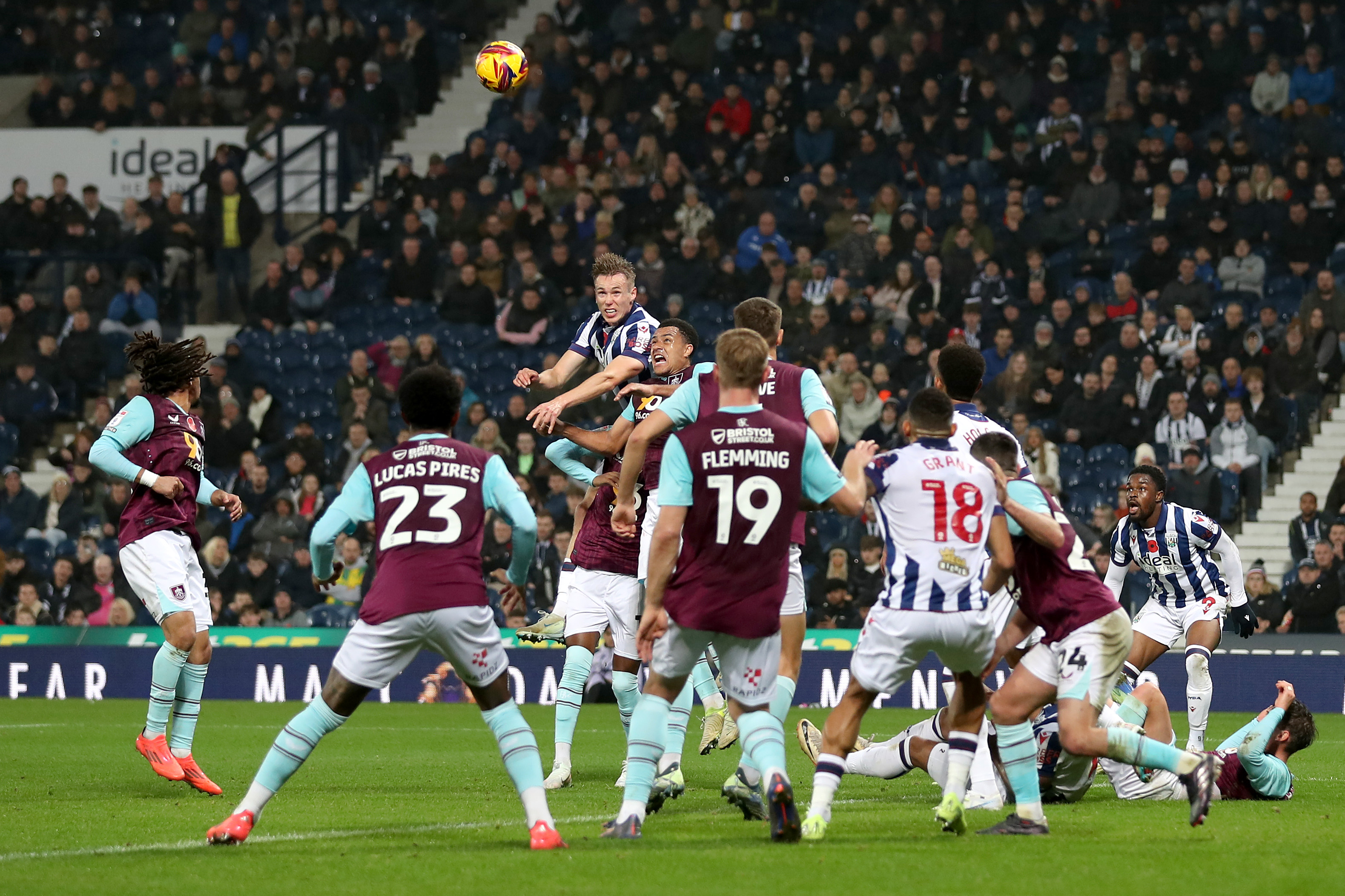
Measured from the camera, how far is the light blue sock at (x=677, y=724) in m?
8.70

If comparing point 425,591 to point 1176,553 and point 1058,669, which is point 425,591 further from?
point 1176,553

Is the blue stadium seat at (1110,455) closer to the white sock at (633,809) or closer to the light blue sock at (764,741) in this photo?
the light blue sock at (764,741)

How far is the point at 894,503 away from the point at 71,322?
63.9 ft

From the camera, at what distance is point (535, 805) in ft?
24.1

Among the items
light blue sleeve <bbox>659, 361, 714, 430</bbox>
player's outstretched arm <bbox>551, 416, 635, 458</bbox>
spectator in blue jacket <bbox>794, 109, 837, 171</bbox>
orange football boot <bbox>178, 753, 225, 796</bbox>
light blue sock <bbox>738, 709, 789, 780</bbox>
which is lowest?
orange football boot <bbox>178, 753, 225, 796</bbox>

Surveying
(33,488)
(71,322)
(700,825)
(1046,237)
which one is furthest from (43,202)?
(700,825)

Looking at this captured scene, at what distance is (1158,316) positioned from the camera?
2122 cm

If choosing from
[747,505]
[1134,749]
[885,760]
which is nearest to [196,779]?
[885,760]

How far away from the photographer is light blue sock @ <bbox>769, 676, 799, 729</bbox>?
787cm

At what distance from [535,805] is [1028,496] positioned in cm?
270

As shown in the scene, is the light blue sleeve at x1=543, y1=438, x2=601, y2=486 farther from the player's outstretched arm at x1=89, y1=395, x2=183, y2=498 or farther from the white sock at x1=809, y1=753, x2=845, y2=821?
the white sock at x1=809, y1=753, x2=845, y2=821

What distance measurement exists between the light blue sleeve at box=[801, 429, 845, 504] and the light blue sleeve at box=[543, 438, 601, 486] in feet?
11.9

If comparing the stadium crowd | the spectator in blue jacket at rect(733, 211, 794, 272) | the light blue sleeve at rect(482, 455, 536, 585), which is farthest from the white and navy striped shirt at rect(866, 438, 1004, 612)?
the spectator in blue jacket at rect(733, 211, 794, 272)

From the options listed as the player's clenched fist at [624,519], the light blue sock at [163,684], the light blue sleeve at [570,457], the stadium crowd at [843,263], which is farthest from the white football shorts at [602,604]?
the stadium crowd at [843,263]
